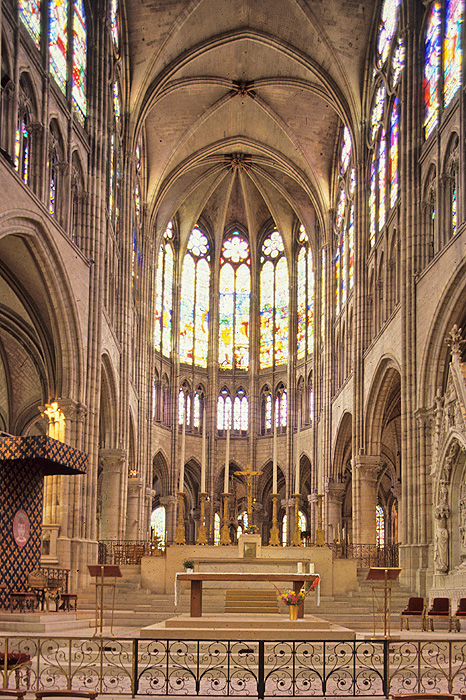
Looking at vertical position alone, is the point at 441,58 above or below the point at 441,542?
above

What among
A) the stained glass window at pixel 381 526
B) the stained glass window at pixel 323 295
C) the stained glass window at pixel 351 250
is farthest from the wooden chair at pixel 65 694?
the stained glass window at pixel 381 526

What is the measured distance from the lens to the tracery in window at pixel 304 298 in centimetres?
4444

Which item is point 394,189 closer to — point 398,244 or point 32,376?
point 398,244

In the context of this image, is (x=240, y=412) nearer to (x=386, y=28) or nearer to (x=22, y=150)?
(x=386, y=28)

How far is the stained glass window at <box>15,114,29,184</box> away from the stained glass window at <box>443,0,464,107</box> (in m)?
10.7

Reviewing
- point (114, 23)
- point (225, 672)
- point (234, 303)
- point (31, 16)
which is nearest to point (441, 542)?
point (225, 672)

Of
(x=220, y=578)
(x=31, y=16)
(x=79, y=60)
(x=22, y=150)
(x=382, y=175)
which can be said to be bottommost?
(x=220, y=578)

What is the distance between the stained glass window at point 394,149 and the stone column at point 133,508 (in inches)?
673

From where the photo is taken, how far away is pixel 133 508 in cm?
3697

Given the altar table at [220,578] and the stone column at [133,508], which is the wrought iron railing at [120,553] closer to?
the stone column at [133,508]

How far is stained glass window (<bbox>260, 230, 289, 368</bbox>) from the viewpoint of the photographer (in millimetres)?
47344

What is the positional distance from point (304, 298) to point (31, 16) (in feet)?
90.9

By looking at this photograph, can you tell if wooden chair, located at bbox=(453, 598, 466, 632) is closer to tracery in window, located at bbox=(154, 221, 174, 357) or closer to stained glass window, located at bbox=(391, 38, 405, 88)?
stained glass window, located at bbox=(391, 38, 405, 88)

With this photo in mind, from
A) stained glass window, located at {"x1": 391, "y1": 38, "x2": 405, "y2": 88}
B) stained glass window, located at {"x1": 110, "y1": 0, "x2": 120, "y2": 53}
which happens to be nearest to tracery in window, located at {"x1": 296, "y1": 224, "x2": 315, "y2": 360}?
stained glass window, located at {"x1": 391, "y1": 38, "x2": 405, "y2": 88}
